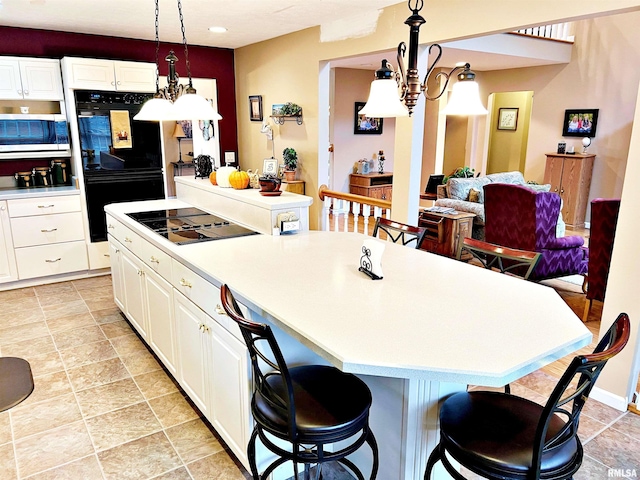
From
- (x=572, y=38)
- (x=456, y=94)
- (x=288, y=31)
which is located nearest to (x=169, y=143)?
(x=288, y=31)

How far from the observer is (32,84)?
4.55 meters

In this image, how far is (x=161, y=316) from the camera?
284 cm

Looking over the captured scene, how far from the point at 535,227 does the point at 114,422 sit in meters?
3.65

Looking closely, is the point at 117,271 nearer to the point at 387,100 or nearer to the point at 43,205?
the point at 43,205

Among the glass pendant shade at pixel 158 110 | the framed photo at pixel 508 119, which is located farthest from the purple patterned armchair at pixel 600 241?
the framed photo at pixel 508 119

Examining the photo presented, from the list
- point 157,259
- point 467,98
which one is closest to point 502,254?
point 467,98

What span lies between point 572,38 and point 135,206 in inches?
283

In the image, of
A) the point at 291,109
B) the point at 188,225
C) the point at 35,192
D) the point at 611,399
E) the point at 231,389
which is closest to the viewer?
the point at 231,389

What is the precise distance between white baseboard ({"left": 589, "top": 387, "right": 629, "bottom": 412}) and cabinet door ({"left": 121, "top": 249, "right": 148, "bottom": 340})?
2911 millimetres

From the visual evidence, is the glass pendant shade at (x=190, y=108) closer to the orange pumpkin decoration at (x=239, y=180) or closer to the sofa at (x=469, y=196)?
the orange pumpkin decoration at (x=239, y=180)

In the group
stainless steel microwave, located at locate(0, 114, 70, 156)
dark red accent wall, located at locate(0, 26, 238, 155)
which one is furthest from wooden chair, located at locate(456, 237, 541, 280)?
dark red accent wall, located at locate(0, 26, 238, 155)

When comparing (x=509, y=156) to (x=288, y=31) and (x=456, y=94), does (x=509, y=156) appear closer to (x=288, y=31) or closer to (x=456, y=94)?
(x=288, y=31)

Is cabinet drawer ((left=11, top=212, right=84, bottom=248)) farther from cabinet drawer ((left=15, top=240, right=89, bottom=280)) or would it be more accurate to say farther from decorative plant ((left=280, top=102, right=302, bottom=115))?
decorative plant ((left=280, top=102, right=302, bottom=115))

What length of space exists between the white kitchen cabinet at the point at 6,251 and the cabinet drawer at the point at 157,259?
2331 mm
